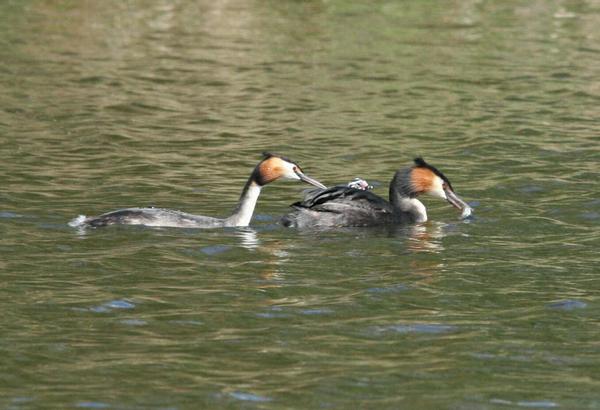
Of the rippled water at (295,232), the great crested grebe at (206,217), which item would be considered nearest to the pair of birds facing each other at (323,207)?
the great crested grebe at (206,217)

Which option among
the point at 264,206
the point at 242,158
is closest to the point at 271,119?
the point at 242,158

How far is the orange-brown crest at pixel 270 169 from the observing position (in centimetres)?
1644

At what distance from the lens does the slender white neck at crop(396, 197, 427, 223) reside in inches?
671

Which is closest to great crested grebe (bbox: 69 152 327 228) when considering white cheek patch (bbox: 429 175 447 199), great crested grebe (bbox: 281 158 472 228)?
great crested grebe (bbox: 281 158 472 228)

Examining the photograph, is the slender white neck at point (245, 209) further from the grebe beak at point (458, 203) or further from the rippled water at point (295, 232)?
the grebe beak at point (458, 203)

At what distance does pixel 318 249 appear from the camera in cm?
1520

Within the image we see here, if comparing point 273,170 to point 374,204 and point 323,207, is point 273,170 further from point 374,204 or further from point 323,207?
point 374,204

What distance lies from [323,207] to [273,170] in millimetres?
683

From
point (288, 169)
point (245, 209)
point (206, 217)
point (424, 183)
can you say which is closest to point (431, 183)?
point (424, 183)

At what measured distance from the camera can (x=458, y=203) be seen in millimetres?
16844

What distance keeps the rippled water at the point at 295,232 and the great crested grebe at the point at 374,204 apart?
264 millimetres

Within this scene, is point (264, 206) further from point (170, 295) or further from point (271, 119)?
point (271, 119)

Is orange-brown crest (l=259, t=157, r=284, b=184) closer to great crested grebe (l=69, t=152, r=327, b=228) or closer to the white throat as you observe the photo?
great crested grebe (l=69, t=152, r=327, b=228)

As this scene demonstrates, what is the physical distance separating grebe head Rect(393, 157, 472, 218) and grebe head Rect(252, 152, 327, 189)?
1.29 meters
